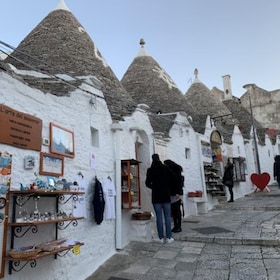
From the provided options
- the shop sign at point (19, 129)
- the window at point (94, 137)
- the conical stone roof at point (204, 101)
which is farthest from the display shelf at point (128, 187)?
the conical stone roof at point (204, 101)

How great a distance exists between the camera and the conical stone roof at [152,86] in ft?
42.6

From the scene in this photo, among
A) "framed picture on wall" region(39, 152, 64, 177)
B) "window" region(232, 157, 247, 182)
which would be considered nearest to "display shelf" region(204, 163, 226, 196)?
"window" region(232, 157, 247, 182)

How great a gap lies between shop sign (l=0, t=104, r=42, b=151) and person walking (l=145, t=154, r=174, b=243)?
9.08 ft

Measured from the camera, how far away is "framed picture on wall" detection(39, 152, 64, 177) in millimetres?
3728

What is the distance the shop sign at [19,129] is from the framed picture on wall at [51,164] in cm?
17

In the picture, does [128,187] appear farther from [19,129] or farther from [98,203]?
[19,129]

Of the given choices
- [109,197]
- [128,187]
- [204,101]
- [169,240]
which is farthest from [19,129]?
[204,101]

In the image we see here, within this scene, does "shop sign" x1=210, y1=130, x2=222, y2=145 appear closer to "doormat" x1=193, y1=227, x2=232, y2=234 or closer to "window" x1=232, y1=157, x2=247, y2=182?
"window" x1=232, y1=157, x2=247, y2=182

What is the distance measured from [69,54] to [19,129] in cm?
643

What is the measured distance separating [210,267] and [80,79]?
3995 mm

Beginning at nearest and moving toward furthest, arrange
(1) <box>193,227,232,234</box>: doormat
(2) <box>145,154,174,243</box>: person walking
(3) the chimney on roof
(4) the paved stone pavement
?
1. (4) the paved stone pavement
2. (2) <box>145,154,174,243</box>: person walking
3. (1) <box>193,227,232,234</box>: doormat
4. (3) the chimney on roof

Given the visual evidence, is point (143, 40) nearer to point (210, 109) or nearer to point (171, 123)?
point (210, 109)

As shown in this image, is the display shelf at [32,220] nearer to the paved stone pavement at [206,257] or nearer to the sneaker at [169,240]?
the paved stone pavement at [206,257]

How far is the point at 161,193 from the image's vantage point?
5.70 meters
